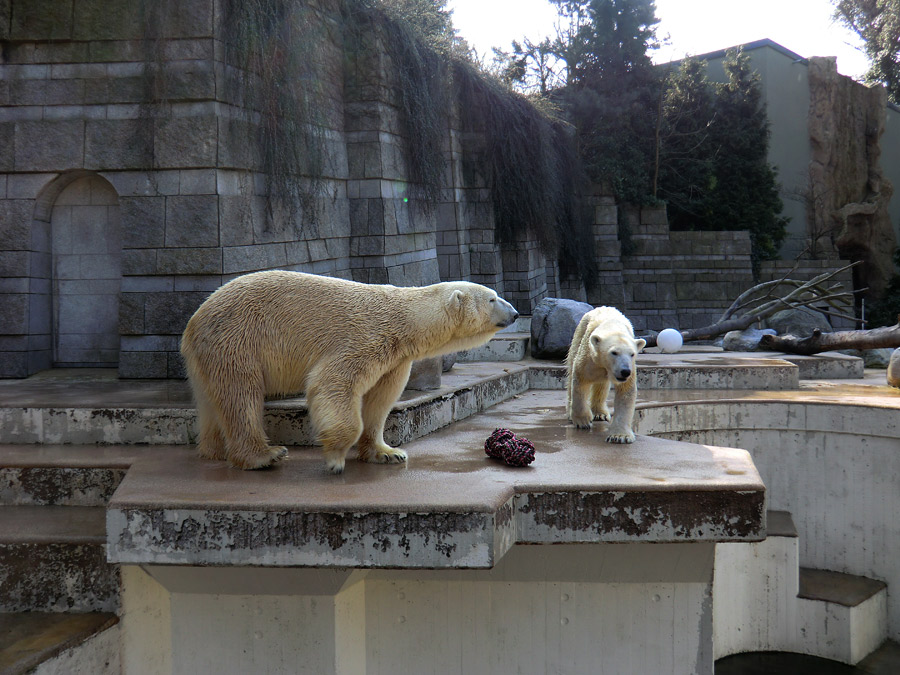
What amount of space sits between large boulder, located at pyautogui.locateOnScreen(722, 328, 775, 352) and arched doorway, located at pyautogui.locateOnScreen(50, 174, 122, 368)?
7593 mm

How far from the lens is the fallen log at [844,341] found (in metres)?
9.00

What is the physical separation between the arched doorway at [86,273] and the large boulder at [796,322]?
10106 mm

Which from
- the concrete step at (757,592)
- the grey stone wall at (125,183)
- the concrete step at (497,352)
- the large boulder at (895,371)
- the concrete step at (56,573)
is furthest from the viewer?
the concrete step at (497,352)

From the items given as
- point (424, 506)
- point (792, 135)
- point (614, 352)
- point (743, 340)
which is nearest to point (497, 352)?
point (614, 352)

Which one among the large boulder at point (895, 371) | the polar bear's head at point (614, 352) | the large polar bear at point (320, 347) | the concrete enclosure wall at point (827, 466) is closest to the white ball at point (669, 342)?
the large boulder at point (895, 371)

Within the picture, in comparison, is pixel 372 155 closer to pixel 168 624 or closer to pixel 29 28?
pixel 29 28

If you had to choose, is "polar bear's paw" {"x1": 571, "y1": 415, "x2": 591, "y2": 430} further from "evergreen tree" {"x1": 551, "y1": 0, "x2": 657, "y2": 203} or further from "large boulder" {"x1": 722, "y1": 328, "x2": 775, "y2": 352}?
"evergreen tree" {"x1": 551, "y1": 0, "x2": 657, "y2": 203}

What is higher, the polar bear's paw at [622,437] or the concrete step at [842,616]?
the polar bear's paw at [622,437]

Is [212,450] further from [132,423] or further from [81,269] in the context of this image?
[81,269]

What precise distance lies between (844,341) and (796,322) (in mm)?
3656

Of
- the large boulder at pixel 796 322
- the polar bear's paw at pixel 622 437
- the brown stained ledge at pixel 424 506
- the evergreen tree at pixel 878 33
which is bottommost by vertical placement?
the brown stained ledge at pixel 424 506

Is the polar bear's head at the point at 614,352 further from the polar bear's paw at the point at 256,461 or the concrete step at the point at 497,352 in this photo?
the concrete step at the point at 497,352

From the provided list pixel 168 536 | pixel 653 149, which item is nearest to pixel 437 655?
pixel 168 536

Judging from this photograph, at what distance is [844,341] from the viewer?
9172mm
